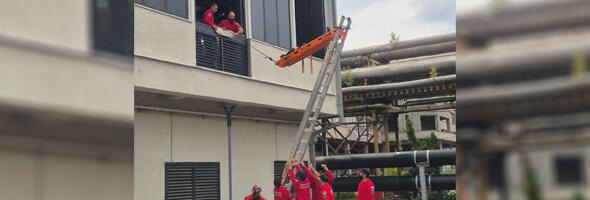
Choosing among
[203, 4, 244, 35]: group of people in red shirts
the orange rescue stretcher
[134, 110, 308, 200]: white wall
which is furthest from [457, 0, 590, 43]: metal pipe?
[203, 4, 244, 35]: group of people in red shirts

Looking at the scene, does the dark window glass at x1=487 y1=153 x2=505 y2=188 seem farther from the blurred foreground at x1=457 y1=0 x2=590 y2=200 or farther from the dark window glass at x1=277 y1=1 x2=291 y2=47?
the dark window glass at x1=277 y1=1 x2=291 y2=47

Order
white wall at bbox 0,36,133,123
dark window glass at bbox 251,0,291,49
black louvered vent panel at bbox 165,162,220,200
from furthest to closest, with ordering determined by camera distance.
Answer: dark window glass at bbox 251,0,291,49 → black louvered vent panel at bbox 165,162,220,200 → white wall at bbox 0,36,133,123

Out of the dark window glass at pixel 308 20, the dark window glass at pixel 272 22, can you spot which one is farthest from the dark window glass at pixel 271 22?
the dark window glass at pixel 308 20

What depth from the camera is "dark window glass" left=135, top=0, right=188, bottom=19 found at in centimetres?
659

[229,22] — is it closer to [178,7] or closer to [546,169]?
[178,7]

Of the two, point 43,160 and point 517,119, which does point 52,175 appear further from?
point 517,119

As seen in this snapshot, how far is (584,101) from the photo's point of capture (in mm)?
378

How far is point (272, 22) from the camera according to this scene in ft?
29.0

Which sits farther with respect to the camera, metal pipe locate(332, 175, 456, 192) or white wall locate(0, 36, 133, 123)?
metal pipe locate(332, 175, 456, 192)

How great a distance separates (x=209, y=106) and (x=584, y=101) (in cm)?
789

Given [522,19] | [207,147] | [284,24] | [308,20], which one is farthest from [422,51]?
[308,20]

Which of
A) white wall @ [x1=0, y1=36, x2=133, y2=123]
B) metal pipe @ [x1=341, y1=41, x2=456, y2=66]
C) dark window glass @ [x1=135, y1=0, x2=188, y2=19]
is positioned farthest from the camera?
dark window glass @ [x1=135, y1=0, x2=188, y2=19]

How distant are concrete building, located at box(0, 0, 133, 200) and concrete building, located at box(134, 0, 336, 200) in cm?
551

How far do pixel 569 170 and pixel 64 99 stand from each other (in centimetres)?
52
